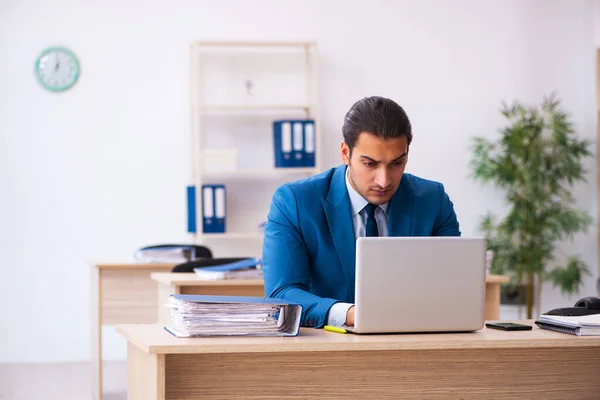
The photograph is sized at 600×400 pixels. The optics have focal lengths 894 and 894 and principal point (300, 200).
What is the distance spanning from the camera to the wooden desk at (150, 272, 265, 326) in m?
3.96

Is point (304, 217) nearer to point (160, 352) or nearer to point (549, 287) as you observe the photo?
point (160, 352)

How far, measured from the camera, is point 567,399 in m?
2.27

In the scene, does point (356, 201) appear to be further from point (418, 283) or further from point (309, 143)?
point (309, 143)

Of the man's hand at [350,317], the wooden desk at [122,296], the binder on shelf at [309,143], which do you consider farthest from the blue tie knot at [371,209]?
the binder on shelf at [309,143]

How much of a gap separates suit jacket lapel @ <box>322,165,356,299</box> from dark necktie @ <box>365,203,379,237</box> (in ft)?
0.19

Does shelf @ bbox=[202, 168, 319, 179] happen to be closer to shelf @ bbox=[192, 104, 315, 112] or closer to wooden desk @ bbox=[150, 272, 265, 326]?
shelf @ bbox=[192, 104, 315, 112]

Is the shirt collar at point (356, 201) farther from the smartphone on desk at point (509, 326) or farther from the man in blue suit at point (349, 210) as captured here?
the smartphone on desk at point (509, 326)

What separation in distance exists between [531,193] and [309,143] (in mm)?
1635

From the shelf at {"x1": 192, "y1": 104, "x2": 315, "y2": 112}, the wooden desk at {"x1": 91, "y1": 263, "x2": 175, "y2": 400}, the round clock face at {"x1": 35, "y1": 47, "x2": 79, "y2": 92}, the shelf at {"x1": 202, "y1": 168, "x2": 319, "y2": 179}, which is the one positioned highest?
the round clock face at {"x1": 35, "y1": 47, "x2": 79, "y2": 92}

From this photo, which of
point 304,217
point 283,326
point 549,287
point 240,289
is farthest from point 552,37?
point 283,326

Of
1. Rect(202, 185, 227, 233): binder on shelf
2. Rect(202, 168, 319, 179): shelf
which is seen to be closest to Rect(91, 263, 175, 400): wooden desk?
Rect(202, 185, 227, 233): binder on shelf

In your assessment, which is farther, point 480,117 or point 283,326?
point 480,117

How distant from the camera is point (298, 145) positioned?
19.9 ft

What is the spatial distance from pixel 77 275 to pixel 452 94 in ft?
9.92
